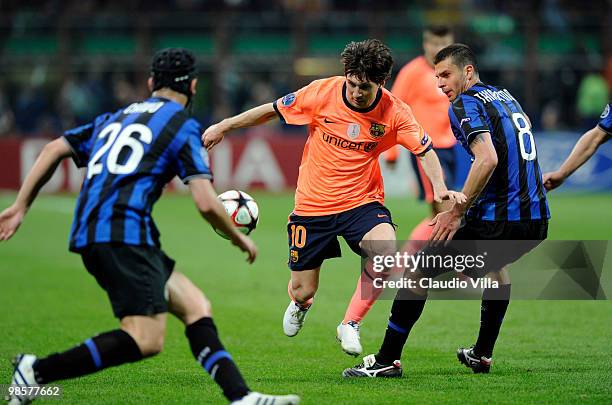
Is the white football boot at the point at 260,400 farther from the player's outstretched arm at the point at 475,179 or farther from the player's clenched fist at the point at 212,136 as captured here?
the player's clenched fist at the point at 212,136

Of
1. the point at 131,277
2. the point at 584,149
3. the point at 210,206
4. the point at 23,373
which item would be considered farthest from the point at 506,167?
the point at 23,373

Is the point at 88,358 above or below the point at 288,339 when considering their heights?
above

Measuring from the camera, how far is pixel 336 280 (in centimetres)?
1213

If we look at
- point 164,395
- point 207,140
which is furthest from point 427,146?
point 164,395

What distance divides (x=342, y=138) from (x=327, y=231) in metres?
0.69

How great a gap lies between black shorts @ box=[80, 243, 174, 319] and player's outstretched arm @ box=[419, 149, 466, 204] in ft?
6.60

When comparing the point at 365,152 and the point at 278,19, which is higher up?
the point at 278,19

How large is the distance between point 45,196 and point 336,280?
13.3 m

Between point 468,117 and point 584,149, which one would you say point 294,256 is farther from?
point 584,149

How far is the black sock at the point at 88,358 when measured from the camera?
214 inches

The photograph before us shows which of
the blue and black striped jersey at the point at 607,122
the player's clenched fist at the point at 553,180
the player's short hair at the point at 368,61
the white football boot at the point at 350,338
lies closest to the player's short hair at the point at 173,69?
the player's short hair at the point at 368,61

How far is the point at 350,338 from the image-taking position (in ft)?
23.4

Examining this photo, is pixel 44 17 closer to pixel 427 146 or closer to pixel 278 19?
pixel 278 19

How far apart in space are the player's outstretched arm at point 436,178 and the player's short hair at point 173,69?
186 cm
